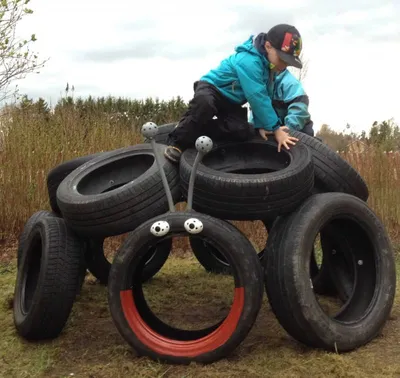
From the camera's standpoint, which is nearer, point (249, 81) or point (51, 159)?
point (249, 81)

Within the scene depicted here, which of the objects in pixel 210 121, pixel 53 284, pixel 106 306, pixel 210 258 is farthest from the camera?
pixel 210 258

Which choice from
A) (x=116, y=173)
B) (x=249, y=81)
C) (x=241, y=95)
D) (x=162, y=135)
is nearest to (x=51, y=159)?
(x=162, y=135)

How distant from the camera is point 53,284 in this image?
3.97 m

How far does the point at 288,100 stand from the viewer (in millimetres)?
5512

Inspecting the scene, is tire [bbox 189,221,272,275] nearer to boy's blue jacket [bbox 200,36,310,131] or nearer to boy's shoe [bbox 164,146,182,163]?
boy's shoe [bbox 164,146,182,163]

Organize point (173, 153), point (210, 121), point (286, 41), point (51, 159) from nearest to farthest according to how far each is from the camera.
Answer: point (286, 41), point (173, 153), point (210, 121), point (51, 159)

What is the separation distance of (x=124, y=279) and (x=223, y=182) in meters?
0.90

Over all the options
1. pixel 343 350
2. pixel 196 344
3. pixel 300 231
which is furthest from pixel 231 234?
pixel 343 350

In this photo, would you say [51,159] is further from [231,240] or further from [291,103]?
[231,240]

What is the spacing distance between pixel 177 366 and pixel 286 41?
2.44 metres

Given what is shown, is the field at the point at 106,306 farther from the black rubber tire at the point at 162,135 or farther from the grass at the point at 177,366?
the black rubber tire at the point at 162,135

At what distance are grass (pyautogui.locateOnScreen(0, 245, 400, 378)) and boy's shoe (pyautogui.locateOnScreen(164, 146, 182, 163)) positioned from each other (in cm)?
131

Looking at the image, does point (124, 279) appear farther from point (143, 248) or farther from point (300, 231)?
point (300, 231)

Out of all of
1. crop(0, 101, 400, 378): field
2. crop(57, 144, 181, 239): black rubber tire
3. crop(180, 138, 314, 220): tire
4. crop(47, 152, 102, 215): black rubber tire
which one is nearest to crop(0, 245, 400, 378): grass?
crop(0, 101, 400, 378): field
